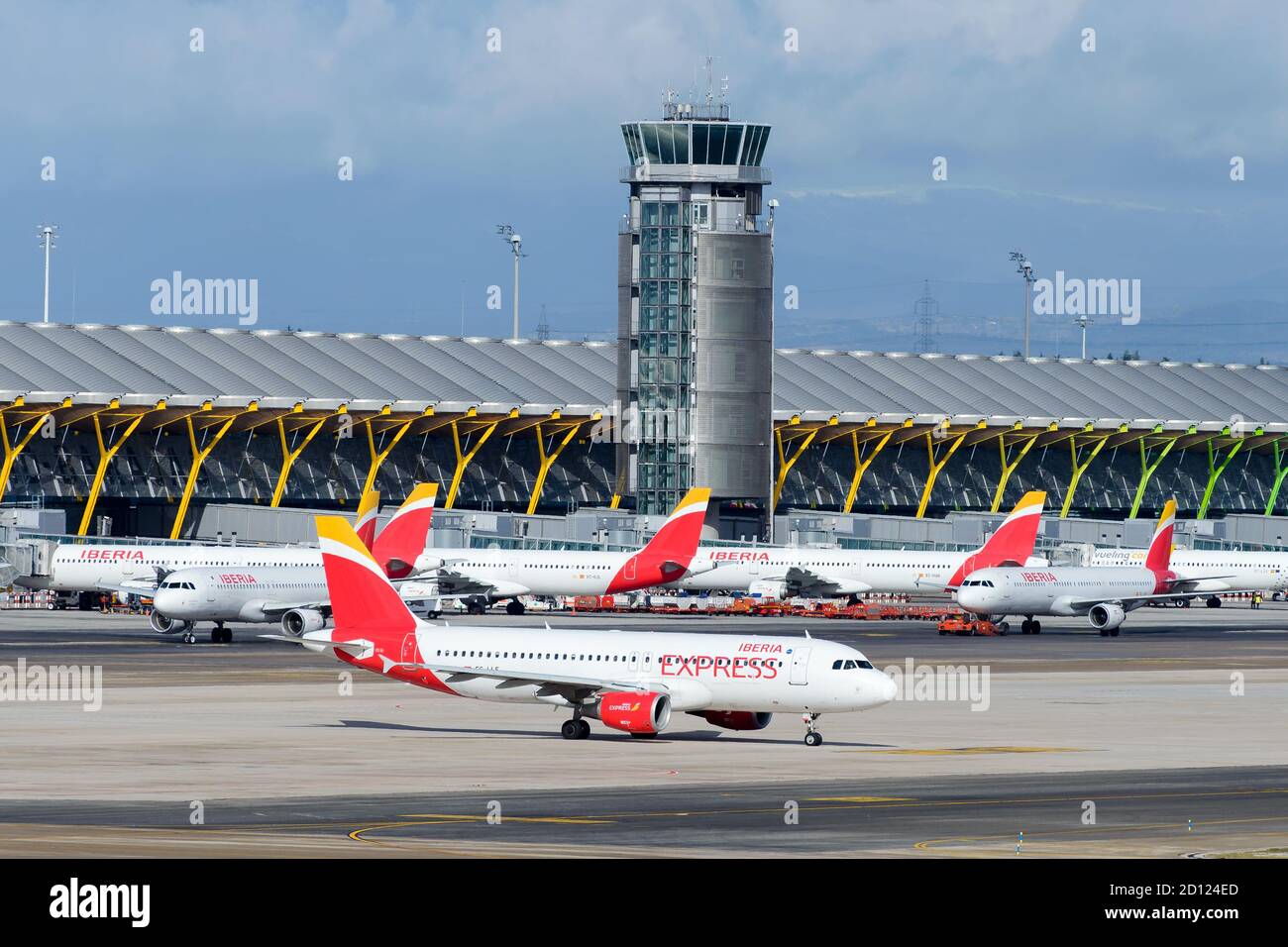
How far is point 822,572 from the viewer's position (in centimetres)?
12594

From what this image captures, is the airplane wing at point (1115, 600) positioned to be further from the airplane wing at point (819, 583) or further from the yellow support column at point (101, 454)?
the yellow support column at point (101, 454)

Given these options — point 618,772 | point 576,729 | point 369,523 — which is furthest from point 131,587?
point 618,772

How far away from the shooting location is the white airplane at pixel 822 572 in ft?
406

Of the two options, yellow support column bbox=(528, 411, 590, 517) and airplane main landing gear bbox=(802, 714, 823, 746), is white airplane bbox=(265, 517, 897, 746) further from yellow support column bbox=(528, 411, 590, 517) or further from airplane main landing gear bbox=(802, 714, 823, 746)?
yellow support column bbox=(528, 411, 590, 517)

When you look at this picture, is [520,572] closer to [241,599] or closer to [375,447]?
[241,599]

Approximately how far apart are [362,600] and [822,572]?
76503mm

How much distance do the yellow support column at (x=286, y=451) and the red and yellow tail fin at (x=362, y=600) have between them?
102 metres

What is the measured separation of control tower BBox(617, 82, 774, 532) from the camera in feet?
487

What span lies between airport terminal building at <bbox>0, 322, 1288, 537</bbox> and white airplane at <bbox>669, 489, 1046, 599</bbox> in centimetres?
2791

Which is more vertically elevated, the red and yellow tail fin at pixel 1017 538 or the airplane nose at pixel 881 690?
the red and yellow tail fin at pixel 1017 538

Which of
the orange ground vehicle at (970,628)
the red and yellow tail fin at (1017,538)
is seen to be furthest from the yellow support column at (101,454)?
the orange ground vehicle at (970,628)

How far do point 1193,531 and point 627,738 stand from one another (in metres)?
134
